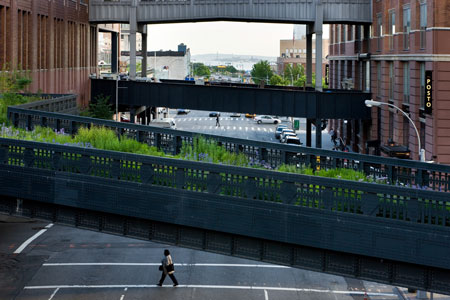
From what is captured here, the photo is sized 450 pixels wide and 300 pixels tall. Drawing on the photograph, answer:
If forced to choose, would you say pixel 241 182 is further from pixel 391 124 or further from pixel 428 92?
pixel 391 124

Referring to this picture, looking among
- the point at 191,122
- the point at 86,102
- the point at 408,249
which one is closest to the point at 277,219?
the point at 408,249

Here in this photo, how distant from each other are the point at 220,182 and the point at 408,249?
4718 mm

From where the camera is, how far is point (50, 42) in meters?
59.4

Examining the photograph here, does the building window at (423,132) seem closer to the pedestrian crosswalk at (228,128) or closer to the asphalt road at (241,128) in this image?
the asphalt road at (241,128)

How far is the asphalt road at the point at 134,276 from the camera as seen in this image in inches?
1125

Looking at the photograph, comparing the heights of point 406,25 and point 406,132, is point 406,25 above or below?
above

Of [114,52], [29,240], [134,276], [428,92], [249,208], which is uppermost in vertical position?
[114,52]

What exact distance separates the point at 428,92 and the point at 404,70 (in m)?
8.35

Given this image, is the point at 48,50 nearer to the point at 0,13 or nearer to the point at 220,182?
the point at 0,13

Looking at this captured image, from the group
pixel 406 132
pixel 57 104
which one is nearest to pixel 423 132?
pixel 406 132

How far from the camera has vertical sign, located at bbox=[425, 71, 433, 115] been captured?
4247 centimetres

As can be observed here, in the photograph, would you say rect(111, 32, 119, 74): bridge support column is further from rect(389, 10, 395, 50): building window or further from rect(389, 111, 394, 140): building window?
rect(389, 111, 394, 140): building window

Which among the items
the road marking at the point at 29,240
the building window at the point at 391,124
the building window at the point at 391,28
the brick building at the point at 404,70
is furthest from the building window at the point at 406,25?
the road marking at the point at 29,240

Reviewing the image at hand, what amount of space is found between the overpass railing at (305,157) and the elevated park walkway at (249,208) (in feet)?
0.30
